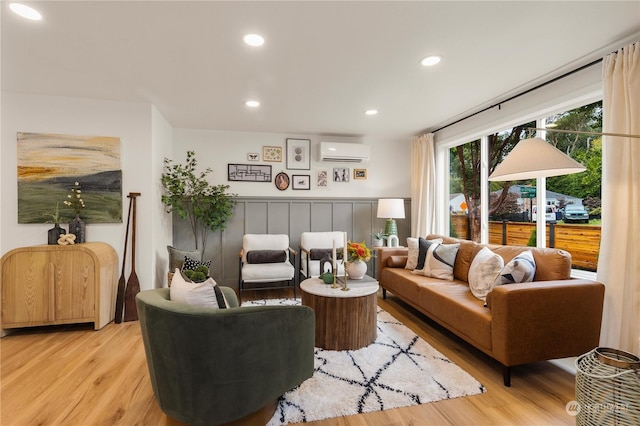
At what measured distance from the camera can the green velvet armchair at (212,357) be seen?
1.46 meters

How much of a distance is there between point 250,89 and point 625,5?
112 inches

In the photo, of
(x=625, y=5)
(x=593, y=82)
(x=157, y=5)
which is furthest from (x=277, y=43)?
(x=593, y=82)

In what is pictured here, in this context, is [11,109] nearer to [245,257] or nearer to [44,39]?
[44,39]

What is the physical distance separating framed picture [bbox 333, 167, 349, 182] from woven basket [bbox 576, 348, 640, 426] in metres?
3.87

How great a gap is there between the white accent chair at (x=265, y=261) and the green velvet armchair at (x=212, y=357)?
7.47 ft

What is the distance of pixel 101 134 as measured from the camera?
11.1ft

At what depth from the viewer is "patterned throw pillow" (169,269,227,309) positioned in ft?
5.47

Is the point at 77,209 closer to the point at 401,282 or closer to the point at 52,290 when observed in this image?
the point at 52,290

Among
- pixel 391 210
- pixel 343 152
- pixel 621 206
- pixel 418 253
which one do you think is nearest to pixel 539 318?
pixel 621 206

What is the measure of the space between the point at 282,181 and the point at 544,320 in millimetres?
3709

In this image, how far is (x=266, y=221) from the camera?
4805 millimetres

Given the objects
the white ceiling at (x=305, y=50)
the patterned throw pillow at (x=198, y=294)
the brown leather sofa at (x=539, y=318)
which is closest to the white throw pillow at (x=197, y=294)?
the patterned throw pillow at (x=198, y=294)

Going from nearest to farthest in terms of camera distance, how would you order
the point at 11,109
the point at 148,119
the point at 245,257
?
1. the point at 11,109
2. the point at 148,119
3. the point at 245,257

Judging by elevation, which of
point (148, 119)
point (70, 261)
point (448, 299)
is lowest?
point (448, 299)
